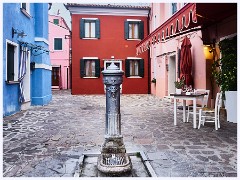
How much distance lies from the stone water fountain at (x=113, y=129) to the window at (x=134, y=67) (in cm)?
1589

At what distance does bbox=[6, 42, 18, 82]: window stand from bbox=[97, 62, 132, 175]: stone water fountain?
659 cm

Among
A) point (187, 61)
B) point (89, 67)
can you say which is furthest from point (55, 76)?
point (187, 61)

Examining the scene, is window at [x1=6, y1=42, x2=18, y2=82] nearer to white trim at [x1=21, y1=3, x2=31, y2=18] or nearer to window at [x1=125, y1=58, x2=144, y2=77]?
white trim at [x1=21, y1=3, x2=31, y2=18]

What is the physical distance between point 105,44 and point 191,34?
31.5 feet

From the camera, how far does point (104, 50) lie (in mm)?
19406

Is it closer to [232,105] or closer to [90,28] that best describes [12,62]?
[232,105]

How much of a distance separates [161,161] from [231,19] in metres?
5.58

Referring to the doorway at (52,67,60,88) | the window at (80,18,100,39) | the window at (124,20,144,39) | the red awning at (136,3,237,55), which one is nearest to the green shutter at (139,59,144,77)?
the window at (124,20,144,39)

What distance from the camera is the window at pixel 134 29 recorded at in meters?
19.5

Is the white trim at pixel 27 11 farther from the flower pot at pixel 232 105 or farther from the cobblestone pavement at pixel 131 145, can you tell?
the flower pot at pixel 232 105

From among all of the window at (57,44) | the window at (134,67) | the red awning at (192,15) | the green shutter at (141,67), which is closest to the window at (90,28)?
the window at (134,67)

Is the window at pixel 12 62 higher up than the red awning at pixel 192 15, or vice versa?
the red awning at pixel 192 15

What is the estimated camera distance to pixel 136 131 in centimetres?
616

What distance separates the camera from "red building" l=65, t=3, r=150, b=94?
1905cm
